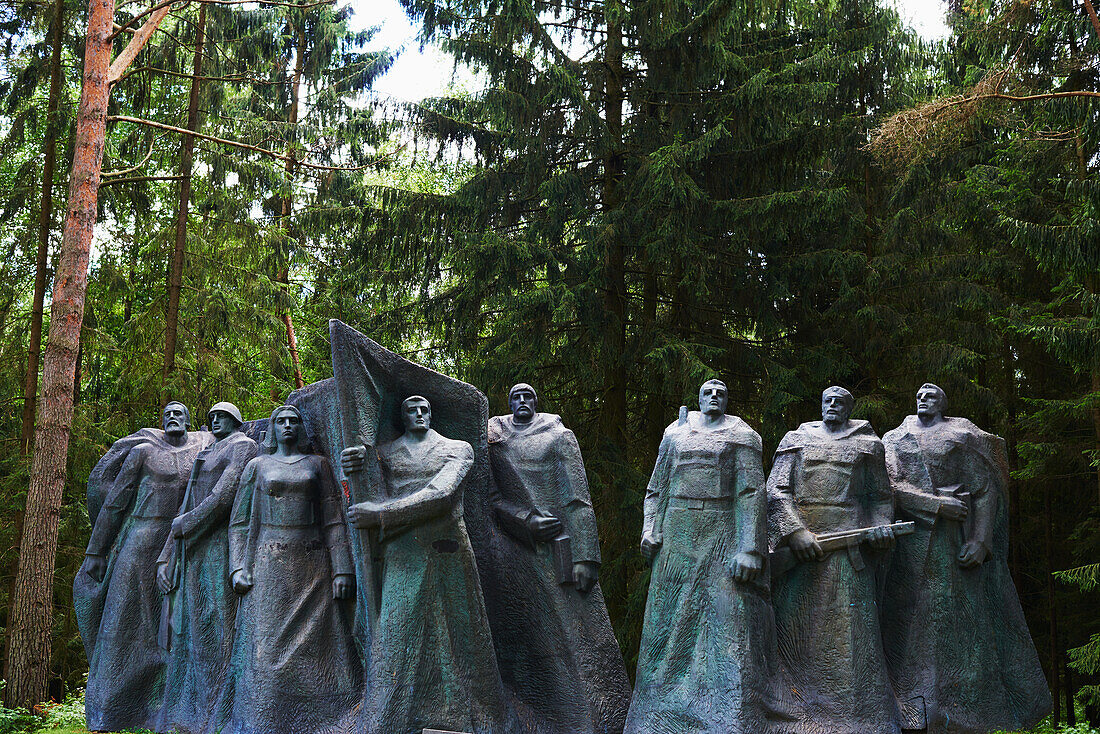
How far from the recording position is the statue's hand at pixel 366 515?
7855mm

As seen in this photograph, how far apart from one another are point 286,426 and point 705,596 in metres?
3.43

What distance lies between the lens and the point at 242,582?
29.1ft

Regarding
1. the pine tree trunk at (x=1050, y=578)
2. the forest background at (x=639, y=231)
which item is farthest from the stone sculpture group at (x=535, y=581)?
the pine tree trunk at (x=1050, y=578)

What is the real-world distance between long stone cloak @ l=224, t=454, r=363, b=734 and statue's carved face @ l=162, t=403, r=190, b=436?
1745 millimetres

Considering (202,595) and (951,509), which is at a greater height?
(951,509)

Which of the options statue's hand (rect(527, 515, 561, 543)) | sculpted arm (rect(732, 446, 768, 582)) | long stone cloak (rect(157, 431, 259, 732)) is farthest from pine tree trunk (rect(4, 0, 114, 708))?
sculpted arm (rect(732, 446, 768, 582))

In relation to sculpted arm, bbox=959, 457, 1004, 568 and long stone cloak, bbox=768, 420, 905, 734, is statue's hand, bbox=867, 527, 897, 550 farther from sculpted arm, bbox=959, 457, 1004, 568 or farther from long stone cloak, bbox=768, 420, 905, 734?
sculpted arm, bbox=959, 457, 1004, 568

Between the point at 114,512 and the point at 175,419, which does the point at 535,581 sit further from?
the point at 114,512

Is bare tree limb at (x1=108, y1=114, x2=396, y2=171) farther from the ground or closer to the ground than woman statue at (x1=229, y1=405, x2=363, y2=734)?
farther from the ground

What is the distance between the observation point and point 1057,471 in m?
14.2

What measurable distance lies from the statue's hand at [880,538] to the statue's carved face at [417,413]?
11.1ft

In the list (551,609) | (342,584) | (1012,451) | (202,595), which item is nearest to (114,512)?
(202,595)

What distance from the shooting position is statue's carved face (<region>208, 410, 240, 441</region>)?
33.4ft

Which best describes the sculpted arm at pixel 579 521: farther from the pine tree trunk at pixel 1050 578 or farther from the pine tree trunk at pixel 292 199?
the pine tree trunk at pixel 292 199
